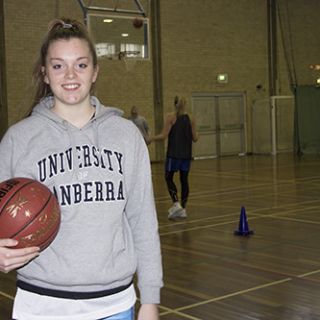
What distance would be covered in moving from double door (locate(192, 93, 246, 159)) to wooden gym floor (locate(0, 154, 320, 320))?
7.70 meters

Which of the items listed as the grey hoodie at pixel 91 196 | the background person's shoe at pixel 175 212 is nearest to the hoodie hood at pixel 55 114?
the grey hoodie at pixel 91 196

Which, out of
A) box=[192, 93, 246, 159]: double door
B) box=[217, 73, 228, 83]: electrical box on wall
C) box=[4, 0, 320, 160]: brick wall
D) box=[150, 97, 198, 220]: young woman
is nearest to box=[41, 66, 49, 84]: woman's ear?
box=[150, 97, 198, 220]: young woman

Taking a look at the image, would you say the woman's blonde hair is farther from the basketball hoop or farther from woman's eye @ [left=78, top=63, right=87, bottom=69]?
the basketball hoop

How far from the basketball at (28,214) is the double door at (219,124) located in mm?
17316

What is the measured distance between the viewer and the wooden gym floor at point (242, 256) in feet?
13.7

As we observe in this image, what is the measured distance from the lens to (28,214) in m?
1.74

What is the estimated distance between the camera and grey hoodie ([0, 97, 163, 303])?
5.77 feet

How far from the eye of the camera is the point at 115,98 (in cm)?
1692

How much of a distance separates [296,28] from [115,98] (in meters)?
7.87

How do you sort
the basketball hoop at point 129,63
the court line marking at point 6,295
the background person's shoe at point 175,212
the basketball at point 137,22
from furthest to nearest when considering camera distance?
1. the basketball hoop at point 129,63
2. the basketball at point 137,22
3. the background person's shoe at point 175,212
4. the court line marking at point 6,295

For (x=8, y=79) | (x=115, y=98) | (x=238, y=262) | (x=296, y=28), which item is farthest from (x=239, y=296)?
(x=296, y=28)

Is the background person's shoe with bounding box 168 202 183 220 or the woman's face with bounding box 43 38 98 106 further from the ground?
the woman's face with bounding box 43 38 98 106

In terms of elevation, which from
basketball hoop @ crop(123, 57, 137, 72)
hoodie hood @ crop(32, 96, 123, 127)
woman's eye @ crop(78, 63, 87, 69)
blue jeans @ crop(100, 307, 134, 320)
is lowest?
blue jeans @ crop(100, 307, 134, 320)

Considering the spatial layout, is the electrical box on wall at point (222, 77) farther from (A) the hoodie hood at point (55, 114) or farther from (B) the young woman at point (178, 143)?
(A) the hoodie hood at point (55, 114)
